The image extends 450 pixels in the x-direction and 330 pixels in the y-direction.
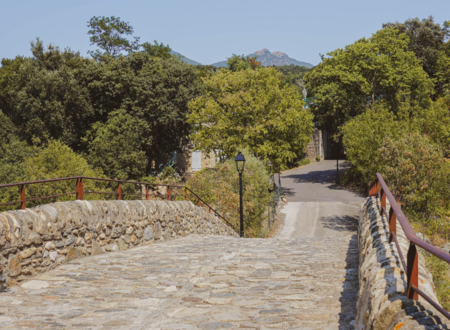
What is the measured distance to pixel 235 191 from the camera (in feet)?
72.7

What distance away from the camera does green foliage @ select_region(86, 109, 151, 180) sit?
2994cm

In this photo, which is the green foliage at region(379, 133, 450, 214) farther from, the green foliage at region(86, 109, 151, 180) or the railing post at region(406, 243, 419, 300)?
the railing post at region(406, 243, 419, 300)

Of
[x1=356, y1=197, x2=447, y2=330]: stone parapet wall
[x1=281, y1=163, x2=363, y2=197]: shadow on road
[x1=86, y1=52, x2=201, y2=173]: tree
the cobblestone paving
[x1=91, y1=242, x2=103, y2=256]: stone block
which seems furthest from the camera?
[x1=281, y1=163, x2=363, y2=197]: shadow on road

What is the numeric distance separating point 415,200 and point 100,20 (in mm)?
39057

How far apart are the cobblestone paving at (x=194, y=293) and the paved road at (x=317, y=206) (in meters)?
15.8

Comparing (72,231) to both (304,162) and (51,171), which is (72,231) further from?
(304,162)

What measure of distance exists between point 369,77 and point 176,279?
3499 centimetres

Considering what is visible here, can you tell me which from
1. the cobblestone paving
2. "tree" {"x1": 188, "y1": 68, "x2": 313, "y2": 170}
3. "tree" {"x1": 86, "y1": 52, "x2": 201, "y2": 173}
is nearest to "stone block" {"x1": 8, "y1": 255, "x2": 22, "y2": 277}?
the cobblestone paving

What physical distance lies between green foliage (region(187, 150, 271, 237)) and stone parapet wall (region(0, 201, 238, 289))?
7974mm

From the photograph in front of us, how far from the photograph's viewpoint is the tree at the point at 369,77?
3634 centimetres

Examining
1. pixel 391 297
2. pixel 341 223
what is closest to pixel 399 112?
pixel 341 223

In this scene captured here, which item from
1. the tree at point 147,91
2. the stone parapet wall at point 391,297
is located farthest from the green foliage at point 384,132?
the stone parapet wall at point 391,297

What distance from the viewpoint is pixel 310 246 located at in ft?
30.1

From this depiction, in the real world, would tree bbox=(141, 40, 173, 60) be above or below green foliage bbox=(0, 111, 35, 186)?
above
